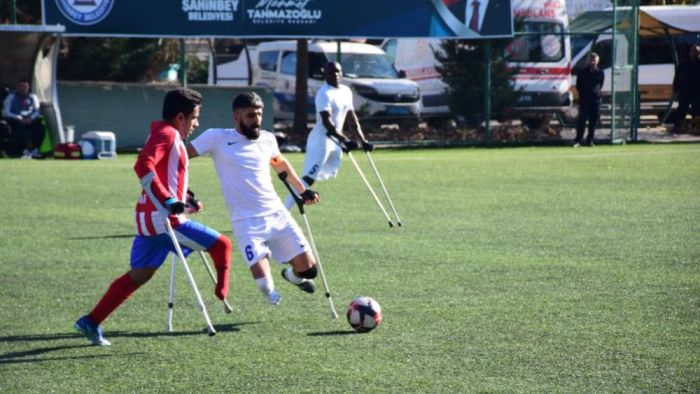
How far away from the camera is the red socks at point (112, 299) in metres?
7.58

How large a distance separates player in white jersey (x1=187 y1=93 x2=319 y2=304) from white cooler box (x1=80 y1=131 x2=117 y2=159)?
15.6 metres

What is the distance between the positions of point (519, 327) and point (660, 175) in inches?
486

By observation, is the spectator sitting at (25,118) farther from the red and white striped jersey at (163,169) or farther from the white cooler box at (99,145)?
the red and white striped jersey at (163,169)

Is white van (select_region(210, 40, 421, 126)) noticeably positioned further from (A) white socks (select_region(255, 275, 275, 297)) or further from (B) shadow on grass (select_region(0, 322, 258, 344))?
(B) shadow on grass (select_region(0, 322, 258, 344))

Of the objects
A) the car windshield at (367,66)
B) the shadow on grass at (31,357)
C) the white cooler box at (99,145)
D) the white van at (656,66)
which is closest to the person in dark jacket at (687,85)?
the white van at (656,66)

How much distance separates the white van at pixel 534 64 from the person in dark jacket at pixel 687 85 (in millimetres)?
2740

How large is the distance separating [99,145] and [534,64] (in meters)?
11.1

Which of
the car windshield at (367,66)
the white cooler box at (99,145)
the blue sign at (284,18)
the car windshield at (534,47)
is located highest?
the blue sign at (284,18)

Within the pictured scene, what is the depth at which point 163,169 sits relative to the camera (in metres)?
7.51

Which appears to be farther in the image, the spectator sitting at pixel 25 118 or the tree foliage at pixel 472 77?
the tree foliage at pixel 472 77

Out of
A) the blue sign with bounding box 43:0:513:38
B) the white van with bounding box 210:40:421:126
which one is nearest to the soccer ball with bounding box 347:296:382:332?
Answer: the blue sign with bounding box 43:0:513:38

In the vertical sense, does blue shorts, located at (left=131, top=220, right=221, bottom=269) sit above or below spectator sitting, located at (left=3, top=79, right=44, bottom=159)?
above

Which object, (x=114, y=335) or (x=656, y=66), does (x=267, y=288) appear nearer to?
(x=114, y=335)

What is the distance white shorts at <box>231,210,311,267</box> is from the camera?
8.20 metres
